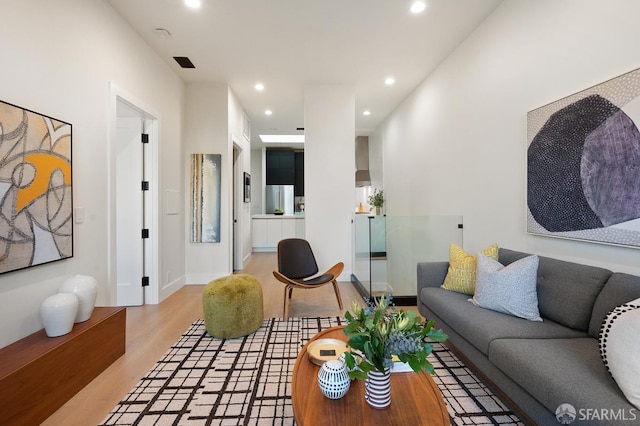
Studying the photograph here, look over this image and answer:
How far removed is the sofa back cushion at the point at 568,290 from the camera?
1770mm

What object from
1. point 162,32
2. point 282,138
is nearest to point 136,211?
point 162,32

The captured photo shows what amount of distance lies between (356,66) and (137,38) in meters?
2.65

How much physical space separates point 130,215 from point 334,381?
3.46 metres

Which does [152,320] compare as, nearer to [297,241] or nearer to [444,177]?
[297,241]

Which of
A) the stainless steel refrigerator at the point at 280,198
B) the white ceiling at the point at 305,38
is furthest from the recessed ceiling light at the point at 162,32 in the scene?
the stainless steel refrigerator at the point at 280,198

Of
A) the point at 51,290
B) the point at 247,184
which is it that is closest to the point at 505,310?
the point at 51,290

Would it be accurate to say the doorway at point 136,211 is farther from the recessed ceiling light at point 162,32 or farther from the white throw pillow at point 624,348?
the white throw pillow at point 624,348

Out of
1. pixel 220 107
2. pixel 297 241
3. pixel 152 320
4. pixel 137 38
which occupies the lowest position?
pixel 152 320

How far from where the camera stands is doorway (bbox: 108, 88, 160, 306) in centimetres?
365

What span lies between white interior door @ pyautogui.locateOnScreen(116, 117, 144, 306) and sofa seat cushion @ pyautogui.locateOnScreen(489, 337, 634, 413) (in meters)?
3.77

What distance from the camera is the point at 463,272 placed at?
8.43ft

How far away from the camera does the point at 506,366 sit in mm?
1577

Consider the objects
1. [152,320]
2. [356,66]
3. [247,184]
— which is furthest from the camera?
[247,184]

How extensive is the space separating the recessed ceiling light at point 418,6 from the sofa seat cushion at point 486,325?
2.69 metres
